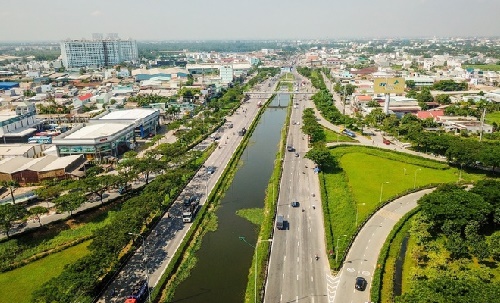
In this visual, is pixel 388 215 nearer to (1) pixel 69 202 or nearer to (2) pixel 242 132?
(1) pixel 69 202

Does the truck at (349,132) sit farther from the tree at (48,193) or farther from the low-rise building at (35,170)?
the tree at (48,193)

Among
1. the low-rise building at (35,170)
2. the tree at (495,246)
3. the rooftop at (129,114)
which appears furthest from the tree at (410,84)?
the low-rise building at (35,170)

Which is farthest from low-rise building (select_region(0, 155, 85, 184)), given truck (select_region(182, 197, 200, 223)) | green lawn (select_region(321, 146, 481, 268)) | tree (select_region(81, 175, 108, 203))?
green lawn (select_region(321, 146, 481, 268))

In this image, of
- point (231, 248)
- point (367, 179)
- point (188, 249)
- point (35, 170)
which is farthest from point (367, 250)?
point (35, 170)

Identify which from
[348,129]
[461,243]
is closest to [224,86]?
[348,129]

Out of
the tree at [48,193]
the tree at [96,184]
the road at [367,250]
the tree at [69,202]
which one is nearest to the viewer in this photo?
the road at [367,250]

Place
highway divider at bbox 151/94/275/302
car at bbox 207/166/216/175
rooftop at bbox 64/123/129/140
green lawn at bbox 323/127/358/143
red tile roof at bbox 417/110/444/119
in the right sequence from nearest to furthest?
highway divider at bbox 151/94/275/302 → car at bbox 207/166/216/175 → rooftop at bbox 64/123/129/140 → green lawn at bbox 323/127/358/143 → red tile roof at bbox 417/110/444/119

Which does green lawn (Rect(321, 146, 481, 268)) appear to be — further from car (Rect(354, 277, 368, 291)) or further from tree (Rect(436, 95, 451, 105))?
tree (Rect(436, 95, 451, 105))
